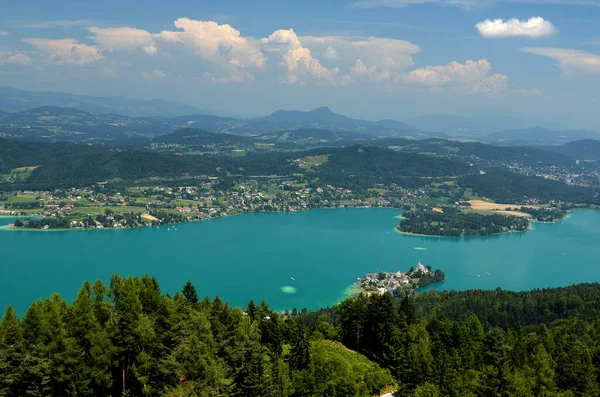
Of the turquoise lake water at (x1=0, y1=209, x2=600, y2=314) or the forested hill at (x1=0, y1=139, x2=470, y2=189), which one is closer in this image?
the turquoise lake water at (x1=0, y1=209, x2=600, y2=314)

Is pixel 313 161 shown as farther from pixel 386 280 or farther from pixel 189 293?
pixel 189 293

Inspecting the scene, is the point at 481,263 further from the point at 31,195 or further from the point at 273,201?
the point at 31,195

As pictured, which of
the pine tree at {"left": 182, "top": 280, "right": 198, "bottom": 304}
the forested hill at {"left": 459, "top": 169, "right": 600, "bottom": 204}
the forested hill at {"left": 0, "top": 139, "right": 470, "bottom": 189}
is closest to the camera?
the pine tree at {"left": 182, "top": 280, "right": 198, "bottom": 304}

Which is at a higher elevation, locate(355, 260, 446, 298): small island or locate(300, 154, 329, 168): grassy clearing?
locate(300, 154, 329, 168): grassy clearing

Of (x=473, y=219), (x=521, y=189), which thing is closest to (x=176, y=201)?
(x=473, y=219)

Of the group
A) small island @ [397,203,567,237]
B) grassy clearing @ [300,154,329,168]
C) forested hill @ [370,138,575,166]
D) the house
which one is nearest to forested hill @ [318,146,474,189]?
grassy clearing @ [300,154,329,168]

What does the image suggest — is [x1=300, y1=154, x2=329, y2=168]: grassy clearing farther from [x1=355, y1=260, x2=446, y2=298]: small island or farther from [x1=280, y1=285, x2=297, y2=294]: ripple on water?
[x1=280, y1=285, x2=297, y2=294]: ripple on water

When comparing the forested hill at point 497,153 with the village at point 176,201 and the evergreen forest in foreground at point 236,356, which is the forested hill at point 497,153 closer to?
the village at point 176,201
